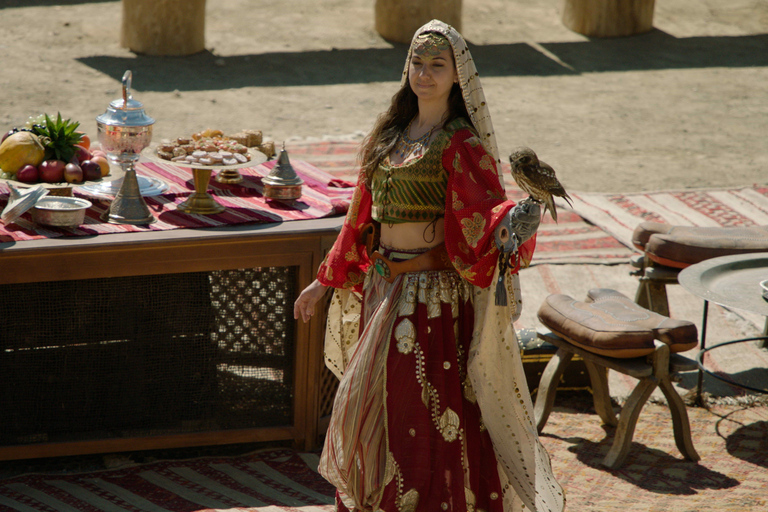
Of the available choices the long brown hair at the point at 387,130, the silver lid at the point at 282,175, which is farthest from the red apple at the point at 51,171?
the long brown hair at the point at 387,130

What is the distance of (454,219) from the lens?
9.43 feet

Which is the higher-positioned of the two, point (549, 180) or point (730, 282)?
point (549, 180)

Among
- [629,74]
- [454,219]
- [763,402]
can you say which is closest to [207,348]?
[454,219]

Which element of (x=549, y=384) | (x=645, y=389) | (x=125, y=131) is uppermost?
(x=125, y=131)

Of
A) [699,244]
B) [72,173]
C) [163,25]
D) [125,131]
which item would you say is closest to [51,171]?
[72,173]

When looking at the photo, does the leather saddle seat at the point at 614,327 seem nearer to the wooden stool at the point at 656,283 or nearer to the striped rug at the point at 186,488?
the wooden stool at the point at 656,283

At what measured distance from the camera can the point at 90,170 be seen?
13.2ft

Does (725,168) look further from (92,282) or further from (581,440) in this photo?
(92,282)

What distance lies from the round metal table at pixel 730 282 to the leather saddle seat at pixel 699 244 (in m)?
0.22

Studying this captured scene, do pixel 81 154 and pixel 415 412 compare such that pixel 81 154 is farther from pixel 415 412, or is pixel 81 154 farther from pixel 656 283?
pixel 656 283

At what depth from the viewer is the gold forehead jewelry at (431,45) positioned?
2.87 meters

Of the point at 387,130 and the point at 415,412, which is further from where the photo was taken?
the point at 387,130

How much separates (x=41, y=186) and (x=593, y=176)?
5.16 m

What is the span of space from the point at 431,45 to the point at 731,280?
6.87 ft
